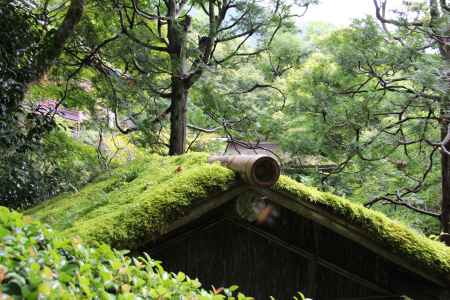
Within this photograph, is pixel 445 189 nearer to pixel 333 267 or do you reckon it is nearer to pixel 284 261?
pixel 333 267

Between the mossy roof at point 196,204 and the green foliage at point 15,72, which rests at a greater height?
the green foliage at point 15,72

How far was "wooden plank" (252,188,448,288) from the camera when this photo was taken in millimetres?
3137

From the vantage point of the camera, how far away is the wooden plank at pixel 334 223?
3.14m

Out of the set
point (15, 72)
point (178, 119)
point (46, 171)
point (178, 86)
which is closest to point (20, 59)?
point (15, 72)

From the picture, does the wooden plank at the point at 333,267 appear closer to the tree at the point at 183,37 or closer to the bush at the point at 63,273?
the bush at the point at 63,273

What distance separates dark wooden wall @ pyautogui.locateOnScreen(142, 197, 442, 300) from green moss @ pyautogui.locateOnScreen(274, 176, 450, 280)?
44 centimetres

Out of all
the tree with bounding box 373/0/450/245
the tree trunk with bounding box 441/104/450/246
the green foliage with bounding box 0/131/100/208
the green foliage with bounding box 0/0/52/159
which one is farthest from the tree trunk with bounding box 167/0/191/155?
the tree trunk with bounding box 441/104/450/246

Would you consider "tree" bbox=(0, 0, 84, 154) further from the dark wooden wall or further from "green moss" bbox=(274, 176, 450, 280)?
"green moss" bbox=(274, 176, 450, 280)

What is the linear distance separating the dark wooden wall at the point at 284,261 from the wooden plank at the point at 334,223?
0.35m

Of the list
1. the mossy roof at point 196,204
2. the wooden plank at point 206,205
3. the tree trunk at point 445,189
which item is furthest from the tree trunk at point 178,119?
the wooden plank at point 206,205

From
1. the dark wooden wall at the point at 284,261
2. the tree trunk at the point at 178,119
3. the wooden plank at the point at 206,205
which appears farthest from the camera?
the tree trunk at the point at 178,119

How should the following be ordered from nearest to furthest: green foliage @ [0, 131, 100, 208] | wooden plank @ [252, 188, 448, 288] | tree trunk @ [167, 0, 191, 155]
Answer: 1. wooden plank @ [252, 188, 448, 288]
2. green foliage @ [0, 131, 100, 208]
3. tree trunk @ [167, 0, 191, 155]

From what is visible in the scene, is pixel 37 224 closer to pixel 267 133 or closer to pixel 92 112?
pixel 92 112

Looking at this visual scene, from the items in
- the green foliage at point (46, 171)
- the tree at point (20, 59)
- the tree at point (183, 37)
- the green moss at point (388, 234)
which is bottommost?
the green foliage at point (46, 171)
